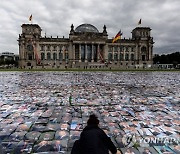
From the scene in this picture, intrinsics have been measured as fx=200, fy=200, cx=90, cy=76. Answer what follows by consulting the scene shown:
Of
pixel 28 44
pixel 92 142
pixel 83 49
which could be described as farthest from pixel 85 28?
pixel 92 142

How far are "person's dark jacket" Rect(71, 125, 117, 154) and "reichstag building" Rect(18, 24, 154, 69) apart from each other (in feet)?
307

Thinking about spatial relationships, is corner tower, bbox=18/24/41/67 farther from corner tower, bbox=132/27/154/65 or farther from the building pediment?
corner tower, bbox=132/27/154/65

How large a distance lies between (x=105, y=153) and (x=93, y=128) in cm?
51

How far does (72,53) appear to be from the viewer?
104875 mm

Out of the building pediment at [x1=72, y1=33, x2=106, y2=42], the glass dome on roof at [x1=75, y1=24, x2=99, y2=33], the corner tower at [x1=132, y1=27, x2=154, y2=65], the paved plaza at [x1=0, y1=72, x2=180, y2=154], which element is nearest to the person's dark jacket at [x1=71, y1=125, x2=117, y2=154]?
the paved plaza at [x1=0, y1=72, x2=180, y2=154]

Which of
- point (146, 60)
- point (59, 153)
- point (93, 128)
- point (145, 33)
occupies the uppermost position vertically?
point (145, 33)

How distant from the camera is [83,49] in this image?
10738cm

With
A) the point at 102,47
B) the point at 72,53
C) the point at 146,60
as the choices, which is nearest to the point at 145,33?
the point at 146,60

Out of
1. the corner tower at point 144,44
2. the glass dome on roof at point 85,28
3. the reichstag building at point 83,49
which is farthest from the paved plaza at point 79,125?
the glass dome on roof at point 85,28

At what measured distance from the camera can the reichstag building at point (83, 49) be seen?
102625 millimetres

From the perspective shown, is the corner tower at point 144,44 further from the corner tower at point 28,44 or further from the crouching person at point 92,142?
the crouching person at point 92,142

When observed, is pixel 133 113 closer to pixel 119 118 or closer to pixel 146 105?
pixel 119 118

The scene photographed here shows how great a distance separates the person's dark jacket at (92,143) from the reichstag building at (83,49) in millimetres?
93643

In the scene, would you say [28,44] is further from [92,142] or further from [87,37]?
[92,142]
